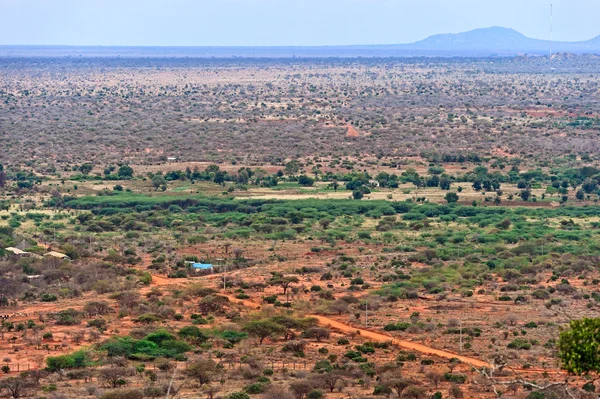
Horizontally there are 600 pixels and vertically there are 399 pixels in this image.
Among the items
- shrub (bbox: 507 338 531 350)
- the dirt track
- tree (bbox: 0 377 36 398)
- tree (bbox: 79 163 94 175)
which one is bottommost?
tree (bbox: 79 163 94 175)

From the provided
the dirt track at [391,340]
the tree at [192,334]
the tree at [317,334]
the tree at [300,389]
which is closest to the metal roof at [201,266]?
the dirt track at [391,340]

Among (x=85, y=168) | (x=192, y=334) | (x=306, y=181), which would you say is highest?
(x=192, y=334)

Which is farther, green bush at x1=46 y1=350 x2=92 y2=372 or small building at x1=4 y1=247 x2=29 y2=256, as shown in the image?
small building at x1=4 y1=247 x2=29 y2=256

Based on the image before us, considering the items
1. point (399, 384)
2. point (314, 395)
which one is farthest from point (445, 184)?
point (314, 395)

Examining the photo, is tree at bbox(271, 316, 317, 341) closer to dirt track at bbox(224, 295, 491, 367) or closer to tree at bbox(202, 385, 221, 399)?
dirt track at bbox(224, 295, 491, 367)

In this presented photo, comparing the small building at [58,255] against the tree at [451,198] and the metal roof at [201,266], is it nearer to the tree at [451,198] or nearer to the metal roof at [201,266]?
the metal roof at [201,266]

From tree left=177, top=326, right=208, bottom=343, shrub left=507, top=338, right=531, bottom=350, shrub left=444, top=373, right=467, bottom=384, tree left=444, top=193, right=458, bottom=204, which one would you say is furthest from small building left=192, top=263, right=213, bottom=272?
tree left=444, top=193, right=458, bottom=204

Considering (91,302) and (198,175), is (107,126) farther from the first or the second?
Answer: (91,302)

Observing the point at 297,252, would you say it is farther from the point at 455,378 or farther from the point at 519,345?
the point at 455,378
